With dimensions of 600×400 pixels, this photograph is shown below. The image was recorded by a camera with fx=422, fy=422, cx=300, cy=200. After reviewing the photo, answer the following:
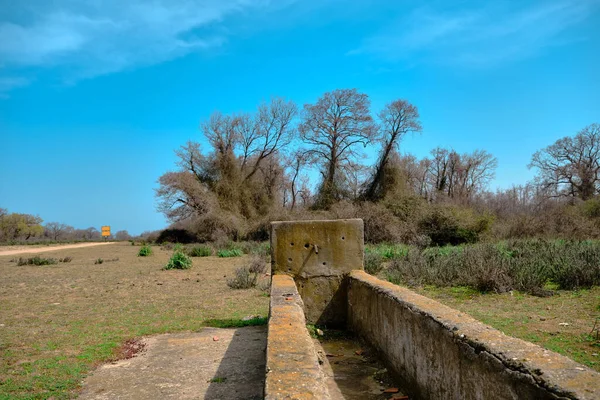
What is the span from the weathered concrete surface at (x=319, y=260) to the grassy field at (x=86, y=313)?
1.67m

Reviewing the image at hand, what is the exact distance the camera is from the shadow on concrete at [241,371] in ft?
14.6

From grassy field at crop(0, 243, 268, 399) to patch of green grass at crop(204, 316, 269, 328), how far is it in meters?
0.02

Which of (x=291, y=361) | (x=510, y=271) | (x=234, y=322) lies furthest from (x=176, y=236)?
(x=291, y=361)

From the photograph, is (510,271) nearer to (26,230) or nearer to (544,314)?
(544,314)

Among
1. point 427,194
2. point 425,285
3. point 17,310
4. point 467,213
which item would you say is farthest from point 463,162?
point 17,310

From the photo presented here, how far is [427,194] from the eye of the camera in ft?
108

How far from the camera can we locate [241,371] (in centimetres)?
512

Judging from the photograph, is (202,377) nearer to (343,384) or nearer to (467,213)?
(343,384)

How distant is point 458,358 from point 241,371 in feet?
9.54

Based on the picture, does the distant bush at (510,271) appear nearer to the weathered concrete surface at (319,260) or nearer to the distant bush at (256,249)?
the weathered concrete surface at (319,260)

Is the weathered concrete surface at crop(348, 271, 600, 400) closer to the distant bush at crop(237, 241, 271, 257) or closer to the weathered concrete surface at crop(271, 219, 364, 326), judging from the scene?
the weathered concrete surface at crop(271, 219, 364, 326)

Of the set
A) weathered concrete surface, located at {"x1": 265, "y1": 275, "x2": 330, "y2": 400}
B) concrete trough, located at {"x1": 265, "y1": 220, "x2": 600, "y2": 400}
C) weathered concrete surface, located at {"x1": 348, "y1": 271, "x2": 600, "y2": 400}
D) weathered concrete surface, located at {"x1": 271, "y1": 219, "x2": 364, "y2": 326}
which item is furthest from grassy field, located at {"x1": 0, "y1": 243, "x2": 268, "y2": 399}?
weathered concrete surface, located at {"x1": 348, "y1": 271, "x2": 600, "y2": 400}

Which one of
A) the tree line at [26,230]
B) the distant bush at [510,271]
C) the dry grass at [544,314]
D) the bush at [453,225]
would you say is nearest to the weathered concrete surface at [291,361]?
the dry grass at [544,314]

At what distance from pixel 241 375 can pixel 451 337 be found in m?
2.76
